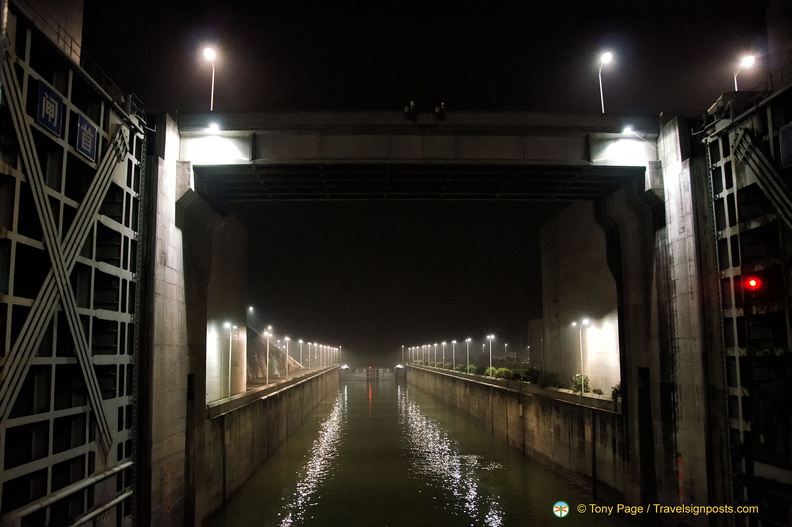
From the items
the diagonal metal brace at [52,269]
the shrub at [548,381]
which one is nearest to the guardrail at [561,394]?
the shrub at [548,381]

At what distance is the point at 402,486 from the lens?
3097 centimetres

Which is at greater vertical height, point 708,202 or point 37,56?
point 37,56

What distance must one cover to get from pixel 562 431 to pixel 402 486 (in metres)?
9.44

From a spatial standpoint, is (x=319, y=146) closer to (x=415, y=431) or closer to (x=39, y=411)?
(x=39, y=411)

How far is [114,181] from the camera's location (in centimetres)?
1636

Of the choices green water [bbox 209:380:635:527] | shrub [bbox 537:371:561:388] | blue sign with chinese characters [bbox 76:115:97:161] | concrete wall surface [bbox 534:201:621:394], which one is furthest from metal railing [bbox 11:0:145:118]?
shrub [bbox 537:371:561:388]

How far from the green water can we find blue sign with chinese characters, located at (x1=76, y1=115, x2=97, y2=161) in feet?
52.8

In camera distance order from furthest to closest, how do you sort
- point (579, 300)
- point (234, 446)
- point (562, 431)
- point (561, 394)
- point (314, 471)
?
point (579, 300)
point (314, 471)
point (561, 394)
point (562, 431)
point (234, 446)

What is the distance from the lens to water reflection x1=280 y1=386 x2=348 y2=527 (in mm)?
25547

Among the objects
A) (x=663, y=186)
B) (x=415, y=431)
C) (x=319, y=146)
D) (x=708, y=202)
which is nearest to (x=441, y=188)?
(x=319, y=146)

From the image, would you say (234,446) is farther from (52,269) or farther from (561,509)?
(52,269)

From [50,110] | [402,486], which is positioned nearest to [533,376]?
[402,486]

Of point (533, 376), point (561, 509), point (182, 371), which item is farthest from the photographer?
point (533, 376)

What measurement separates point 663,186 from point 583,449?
47.7ft
